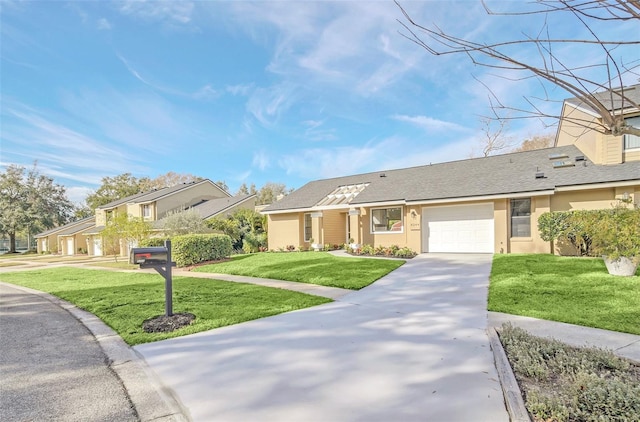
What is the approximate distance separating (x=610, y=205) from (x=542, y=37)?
548 inches

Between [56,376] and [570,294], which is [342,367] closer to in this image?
[56,376]

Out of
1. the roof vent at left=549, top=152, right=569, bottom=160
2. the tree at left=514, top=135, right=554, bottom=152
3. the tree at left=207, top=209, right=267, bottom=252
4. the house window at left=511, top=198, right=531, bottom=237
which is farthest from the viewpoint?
the tree at left=514, top=135, right=554, bottom=152

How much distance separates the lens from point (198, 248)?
15.0 m

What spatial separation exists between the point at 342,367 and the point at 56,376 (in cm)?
318

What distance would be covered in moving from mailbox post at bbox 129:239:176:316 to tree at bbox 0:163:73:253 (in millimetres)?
51974

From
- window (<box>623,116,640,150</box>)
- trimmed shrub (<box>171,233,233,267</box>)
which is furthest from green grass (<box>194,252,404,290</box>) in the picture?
window (<box>623,116,640,150</box>)

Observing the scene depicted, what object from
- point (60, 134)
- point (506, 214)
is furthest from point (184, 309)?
point (60, 134)

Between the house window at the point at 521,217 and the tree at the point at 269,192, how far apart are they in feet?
140

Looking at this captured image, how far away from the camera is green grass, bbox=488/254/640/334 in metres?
5.19

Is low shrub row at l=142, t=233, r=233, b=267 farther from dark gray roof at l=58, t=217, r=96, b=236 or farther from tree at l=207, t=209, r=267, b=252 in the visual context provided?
dark gray roof at l=58, t=217, r=96, b=236

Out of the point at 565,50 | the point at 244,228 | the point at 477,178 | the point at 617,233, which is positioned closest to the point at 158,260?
the point at 565,50

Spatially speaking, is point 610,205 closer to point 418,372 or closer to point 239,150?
point 418,372

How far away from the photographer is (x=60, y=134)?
19359mm

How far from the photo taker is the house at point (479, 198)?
1260 cm
